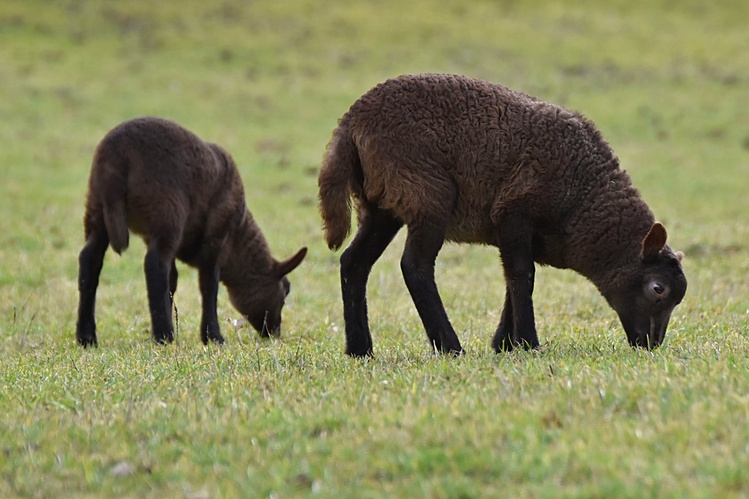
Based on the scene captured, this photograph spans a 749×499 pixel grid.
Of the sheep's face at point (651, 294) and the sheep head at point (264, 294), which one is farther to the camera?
the sheep head at point (264, 294)

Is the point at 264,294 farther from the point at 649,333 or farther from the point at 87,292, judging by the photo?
the point at 649,333

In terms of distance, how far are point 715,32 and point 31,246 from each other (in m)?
31.8

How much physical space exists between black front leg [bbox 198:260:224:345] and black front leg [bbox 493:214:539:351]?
324 centimetres

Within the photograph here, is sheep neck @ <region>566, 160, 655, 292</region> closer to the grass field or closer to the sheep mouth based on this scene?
the sheep mouth

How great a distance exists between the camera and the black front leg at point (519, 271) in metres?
7.32

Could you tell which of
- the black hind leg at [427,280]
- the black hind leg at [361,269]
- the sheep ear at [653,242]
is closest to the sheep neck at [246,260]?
the black hind leg at [361,269]

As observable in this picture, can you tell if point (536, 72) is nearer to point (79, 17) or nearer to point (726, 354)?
point (79, 17)

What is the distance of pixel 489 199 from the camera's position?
289 inches

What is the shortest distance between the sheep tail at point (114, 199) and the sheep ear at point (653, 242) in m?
4.46

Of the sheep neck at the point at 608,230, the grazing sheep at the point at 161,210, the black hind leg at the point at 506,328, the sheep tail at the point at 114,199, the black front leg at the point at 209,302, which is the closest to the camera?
the sheep neck at the point at 608,230

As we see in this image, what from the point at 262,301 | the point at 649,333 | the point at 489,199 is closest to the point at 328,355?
the point at 489,199

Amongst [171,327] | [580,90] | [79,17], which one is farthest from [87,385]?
[79,17]

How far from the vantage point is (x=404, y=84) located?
755cm

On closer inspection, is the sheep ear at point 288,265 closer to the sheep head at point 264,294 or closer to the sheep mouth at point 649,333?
the sheep head at point 264,294
